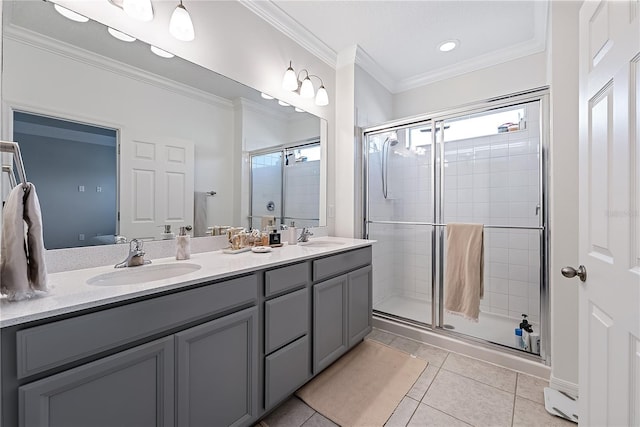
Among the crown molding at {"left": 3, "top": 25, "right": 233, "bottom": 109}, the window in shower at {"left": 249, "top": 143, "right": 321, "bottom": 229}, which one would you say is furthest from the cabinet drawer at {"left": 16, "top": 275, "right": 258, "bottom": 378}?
the crown molding at {"left": 3, "top": 25, "right": 233, "bottom": 109}

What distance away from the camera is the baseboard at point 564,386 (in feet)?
5.26

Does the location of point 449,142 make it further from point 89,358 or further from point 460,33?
point 89,358

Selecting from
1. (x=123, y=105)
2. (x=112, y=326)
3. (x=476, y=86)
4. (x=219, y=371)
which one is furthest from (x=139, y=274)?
(x=476, y=86)

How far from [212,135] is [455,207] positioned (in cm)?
252

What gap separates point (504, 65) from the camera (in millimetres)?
2641

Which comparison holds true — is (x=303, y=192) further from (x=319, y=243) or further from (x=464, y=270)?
(x=464, y=270)

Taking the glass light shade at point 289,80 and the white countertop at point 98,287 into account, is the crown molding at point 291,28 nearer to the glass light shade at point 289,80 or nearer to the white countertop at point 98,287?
the glass light shade at point 289,80

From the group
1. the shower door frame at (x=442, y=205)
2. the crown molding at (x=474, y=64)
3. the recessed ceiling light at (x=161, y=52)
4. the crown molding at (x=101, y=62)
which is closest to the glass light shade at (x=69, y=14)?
the crown molding at (x=101, y=62)

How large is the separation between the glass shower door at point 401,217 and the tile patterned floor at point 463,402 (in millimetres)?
994

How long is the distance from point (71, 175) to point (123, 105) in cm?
44

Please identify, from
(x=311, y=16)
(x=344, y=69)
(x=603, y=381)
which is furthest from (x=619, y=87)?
(x=344, y=69)

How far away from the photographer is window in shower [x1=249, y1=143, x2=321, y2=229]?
2125mm

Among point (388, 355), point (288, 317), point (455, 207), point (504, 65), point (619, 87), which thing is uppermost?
point (504, 65)

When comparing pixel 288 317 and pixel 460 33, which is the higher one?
pixel 460 33
